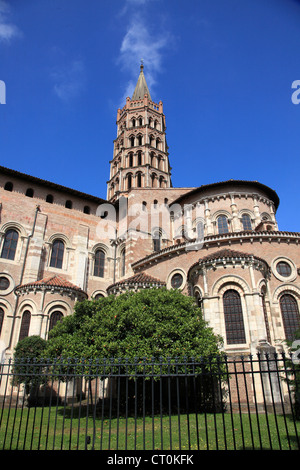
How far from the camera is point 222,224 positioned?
98.7 feet

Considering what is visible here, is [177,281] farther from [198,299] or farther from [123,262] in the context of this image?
[123,262]

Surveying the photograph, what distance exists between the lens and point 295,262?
75.7ft

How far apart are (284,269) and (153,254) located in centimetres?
1068

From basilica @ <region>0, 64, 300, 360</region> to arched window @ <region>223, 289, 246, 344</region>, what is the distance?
6cm

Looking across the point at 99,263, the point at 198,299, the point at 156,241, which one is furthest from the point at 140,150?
the point at 198,299

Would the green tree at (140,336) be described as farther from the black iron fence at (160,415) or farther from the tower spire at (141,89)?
the tower spire at (141,89)

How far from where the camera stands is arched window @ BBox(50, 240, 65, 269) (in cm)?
2933

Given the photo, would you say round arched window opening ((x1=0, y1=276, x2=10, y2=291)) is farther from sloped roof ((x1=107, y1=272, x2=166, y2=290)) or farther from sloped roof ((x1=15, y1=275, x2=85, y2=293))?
sloped roof ((x1=107, y1=272, x2=166, y2=290))

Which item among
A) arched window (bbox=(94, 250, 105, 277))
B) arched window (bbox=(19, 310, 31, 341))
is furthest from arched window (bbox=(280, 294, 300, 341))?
arched window (bbox=(19, 310, 31, 341))

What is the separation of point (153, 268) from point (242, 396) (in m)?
13.2

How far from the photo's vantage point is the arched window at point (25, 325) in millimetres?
23422

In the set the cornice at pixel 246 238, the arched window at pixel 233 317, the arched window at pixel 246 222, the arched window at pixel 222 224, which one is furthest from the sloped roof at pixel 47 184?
the arched window at pixel 233 317
